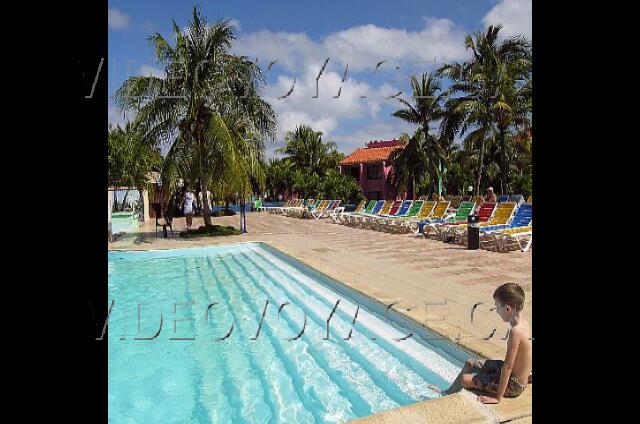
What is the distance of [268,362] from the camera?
14.5 feet

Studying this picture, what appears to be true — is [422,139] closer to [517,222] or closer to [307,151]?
[307,151]

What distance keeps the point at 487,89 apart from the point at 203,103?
46.7 feet

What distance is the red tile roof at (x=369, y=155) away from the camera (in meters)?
41.7

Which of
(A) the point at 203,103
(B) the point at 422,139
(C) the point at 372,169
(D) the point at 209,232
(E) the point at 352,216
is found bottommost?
(D) the point at 209,232

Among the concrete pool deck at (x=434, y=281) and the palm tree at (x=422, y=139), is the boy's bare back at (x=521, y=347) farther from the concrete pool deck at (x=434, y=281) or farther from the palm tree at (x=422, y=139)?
the palm tree at (x=422, y=139)

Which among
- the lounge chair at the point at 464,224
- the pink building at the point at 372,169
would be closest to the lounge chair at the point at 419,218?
the lounge chair at the point at 464,224

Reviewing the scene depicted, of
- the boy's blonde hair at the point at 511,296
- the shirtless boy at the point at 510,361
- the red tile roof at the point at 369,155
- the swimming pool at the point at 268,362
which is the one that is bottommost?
the swimming pool at the point at 268,362

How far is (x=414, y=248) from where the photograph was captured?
10.5 meters

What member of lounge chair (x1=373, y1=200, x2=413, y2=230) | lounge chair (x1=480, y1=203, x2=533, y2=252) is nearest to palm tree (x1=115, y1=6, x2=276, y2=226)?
lounge chair (x1=373, y1=200, x2=413, y2=230)

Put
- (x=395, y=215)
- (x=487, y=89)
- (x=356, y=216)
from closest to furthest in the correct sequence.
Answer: (x=395, y=215)
(x=356, y=216)
(x=487, y=89)

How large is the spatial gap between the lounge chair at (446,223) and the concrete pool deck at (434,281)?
519 millimetres

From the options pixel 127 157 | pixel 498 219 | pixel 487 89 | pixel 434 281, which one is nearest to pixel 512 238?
pixel 498 219
